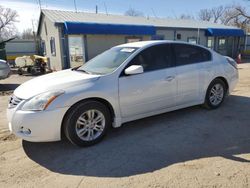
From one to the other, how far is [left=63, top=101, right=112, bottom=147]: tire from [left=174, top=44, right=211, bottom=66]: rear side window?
6.41ft

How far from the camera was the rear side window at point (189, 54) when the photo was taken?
15.9 feet

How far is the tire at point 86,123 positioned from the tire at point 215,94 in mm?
2595

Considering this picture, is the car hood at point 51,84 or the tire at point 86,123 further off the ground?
the car hood at point 51,84

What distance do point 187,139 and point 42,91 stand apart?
2.50 m

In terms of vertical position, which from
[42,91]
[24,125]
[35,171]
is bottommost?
[35,171]

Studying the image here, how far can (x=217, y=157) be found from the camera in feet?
11.0

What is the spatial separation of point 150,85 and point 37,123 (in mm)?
2052

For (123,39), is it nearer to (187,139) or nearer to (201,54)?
(201,54)

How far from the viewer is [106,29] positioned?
1552 cm

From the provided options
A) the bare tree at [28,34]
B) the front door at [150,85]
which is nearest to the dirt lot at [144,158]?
the front door at [150,85]

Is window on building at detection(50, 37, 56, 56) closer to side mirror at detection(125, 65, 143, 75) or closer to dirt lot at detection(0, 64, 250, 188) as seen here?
dirt lot at detection(0, 64, 250, 188)

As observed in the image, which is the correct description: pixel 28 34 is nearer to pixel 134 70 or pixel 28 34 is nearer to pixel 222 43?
pixel 222 43

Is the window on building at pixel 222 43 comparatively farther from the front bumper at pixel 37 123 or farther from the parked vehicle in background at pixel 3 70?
the front bumper at pixel 37 123

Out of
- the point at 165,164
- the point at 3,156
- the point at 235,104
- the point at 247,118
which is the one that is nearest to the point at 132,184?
the point at 165,164
